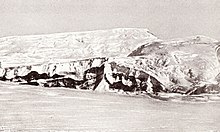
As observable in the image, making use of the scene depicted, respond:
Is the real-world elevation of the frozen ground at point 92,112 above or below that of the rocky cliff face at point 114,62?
below

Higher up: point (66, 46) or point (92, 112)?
point (66, 46)

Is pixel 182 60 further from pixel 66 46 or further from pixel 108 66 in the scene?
pixel 66 46

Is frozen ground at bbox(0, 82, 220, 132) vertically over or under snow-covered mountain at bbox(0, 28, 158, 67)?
under

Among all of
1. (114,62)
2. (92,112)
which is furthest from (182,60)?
(92,112)

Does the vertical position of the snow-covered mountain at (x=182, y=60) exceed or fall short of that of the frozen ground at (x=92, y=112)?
it exceeds it

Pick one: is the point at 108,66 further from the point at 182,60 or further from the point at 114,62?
the point at 182,60

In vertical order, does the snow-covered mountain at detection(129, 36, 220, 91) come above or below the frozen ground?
above
